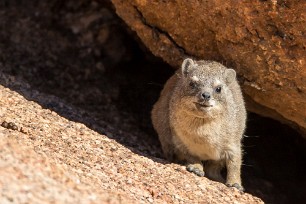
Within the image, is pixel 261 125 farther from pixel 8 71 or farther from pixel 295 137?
pixel 8 71

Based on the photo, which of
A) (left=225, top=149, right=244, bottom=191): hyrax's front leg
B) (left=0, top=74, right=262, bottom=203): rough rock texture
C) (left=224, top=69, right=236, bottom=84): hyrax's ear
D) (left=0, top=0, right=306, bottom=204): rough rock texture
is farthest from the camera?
(left=0, top=0, right=306, bottom=204): rough rock texture

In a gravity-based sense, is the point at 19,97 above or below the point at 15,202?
below

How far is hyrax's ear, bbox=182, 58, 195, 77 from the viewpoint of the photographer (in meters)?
7.14

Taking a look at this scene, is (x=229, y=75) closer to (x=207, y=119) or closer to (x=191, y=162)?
(x=207, y=119)

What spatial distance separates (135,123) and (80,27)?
6.26 feet

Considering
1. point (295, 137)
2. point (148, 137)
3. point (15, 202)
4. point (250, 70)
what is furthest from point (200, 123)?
point (15, 202)

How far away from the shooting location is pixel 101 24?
9797mm

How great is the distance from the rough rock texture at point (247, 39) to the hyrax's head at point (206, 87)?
Result: 0.29m

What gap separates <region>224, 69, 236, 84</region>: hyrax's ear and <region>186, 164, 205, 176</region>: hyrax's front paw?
1032mm

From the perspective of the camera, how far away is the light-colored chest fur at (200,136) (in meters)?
6.96

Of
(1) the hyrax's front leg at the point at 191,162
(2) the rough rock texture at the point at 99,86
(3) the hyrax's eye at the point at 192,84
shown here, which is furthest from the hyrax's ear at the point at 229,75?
(2) the rough rock texture at the point at 99,86

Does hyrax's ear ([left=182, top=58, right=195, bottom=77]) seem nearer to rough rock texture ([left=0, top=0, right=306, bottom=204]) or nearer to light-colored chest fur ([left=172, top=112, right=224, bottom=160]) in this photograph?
light-colored chest fur ([left=172, top=112, right=224, bottom=160])

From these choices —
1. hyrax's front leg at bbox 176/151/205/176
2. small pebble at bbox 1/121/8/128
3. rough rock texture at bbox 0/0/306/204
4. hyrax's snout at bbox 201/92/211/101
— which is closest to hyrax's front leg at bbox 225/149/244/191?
hyrax's front leg at bbox 176/151/205/176

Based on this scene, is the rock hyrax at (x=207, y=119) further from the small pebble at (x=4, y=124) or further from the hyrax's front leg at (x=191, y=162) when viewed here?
the small pebble at (x=4, y=124)
